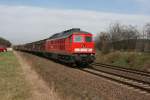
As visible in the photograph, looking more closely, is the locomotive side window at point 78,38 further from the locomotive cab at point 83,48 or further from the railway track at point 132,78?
the railway track at point 132,78

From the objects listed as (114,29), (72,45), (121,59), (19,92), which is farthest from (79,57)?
(114,29)

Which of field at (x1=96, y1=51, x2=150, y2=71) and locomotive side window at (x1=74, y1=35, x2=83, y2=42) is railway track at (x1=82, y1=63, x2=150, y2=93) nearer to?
field at (x1=96, y1=51, x2=150, y2=71)

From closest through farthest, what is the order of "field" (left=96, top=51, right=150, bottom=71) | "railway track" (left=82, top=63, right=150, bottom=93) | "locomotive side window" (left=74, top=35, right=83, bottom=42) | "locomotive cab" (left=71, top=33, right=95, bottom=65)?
"railway track" (left=82, top=63, right=150, bottom=93)
"locomotive cab" (left=71, top=33, right=95, bottom=65)
"locomotive side window" (left=74, top=35, right=83, bottom=42)
"field" (left=96, top=51, right=150, bottom=71)

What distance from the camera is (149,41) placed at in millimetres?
39250

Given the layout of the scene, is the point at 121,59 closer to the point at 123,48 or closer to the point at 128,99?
the point at 123,48

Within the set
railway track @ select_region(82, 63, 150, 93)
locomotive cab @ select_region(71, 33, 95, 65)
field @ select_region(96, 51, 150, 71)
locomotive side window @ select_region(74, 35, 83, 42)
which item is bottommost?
railway track @ select_region(82, 63, 150, 93)

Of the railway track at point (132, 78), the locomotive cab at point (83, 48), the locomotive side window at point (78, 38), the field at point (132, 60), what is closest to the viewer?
the railway track at point (132, 78)

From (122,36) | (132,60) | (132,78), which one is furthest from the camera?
(122,36)

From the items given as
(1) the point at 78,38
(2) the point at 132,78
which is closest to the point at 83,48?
(1) the point at 78,38

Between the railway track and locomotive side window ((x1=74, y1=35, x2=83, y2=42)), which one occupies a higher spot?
locomotive side window ((x1=74, y1=35, x2=83, y2=42))

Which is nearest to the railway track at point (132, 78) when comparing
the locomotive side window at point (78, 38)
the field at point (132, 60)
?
the field at point (132, 60)

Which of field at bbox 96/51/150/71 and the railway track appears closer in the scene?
the railway track

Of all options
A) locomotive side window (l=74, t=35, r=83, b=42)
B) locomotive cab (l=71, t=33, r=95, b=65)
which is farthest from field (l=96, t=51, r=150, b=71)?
locomotive side window (l=74, t=35, r=83, b=42)

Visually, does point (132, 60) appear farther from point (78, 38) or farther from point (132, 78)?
point (132, 78)
